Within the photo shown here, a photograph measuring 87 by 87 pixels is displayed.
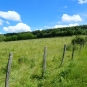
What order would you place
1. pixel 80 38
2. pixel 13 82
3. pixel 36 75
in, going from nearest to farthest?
1. pixel 13 82
2. pixel 36 75
3. pixel 80 38

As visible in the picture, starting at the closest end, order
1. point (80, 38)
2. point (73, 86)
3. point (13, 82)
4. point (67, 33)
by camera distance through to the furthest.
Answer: point (73, 86) → point (13, 82) → point (80, 38) → point (67, 33)

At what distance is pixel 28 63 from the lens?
2073 centimetres

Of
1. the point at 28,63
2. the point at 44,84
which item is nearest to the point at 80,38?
the point at 28,63

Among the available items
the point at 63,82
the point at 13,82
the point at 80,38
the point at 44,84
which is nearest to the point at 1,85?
the point at 13,82

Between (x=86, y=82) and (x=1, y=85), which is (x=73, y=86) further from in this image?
(x=1, y=85)

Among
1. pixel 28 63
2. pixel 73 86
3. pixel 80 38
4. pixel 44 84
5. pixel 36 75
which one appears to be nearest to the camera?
pixel 73 86

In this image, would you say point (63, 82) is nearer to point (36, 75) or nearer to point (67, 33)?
point (36, 75)

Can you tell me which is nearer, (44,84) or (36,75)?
(44,84)

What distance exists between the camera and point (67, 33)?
11756 centimetres

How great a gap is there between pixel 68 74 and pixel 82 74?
33.6 inches

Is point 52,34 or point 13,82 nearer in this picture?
point 13,82

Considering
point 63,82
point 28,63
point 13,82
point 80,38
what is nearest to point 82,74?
point 63,82

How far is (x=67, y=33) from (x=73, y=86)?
351ft

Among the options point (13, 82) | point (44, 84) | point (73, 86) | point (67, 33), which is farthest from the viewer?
point (67, 33)
